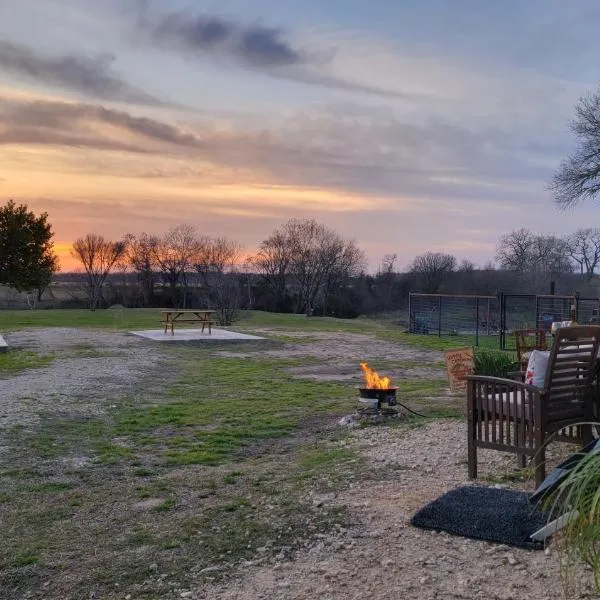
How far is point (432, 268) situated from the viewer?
130 ft

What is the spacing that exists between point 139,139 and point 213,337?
4.86m

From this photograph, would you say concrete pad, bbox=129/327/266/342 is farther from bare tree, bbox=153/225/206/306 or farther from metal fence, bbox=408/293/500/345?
bare tree, bbox=153/225/206/306

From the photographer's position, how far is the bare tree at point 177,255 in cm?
4353

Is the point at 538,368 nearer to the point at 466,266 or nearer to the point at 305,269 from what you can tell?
the point at 466,266

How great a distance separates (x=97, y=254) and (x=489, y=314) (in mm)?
33182

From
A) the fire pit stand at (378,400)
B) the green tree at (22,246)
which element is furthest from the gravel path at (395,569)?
the green tree at (22,246)

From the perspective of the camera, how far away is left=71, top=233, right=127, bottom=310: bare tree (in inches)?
1773

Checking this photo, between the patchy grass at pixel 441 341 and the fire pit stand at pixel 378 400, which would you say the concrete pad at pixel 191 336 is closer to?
the patchy grass at pixel 441 341

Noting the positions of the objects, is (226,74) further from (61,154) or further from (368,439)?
(368,439)

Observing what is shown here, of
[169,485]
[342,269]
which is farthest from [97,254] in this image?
[169,485]

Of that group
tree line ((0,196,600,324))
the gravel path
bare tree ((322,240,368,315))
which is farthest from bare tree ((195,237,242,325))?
the gravel path

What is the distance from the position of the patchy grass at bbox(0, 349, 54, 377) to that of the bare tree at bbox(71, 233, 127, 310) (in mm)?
31476

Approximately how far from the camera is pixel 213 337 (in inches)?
658

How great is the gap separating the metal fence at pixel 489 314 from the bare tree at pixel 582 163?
6.87 m
